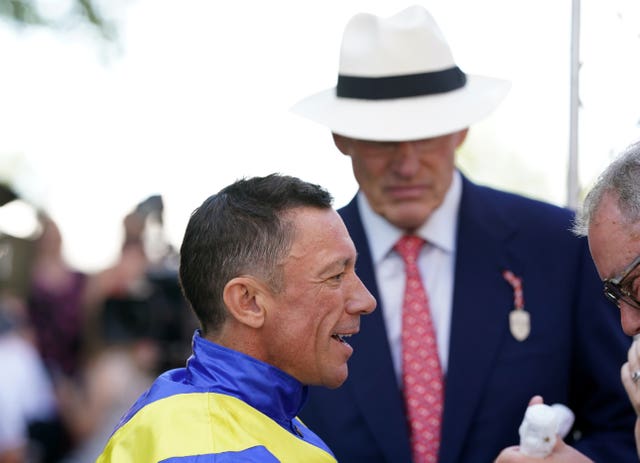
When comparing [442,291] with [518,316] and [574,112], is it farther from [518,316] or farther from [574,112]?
[574,112]

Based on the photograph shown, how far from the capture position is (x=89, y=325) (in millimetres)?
5426

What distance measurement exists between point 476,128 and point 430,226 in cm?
247

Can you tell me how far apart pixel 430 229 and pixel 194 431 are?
134cm

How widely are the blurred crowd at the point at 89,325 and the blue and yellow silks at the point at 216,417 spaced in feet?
10.6

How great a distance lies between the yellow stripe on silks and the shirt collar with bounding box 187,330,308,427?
0.03m

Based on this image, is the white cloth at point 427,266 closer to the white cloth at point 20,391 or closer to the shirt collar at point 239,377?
the shirt collar at point 239,377

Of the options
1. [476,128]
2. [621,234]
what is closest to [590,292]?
[621,234]

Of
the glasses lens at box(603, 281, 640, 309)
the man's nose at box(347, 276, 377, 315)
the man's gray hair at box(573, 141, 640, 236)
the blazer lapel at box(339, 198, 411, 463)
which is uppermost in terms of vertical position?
the man's gray hair at box(573, 141, 640, 236)

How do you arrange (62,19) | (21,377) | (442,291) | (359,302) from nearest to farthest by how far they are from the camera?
(359,302) → (442,291) → (21,377) → (62,19)

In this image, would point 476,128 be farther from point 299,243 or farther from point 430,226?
point 299,243

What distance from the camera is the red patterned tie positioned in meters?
2.84

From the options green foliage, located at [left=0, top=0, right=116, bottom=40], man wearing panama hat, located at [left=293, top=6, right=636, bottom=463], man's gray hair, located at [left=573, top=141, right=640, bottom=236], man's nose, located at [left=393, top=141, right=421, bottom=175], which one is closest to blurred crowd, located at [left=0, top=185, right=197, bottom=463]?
green foliage, located at [left=0, top=0, right=116, bottom=40]

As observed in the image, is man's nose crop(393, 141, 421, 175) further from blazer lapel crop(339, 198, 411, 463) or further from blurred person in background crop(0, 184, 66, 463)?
blurred person in background crop(0, 184, 66, 463)

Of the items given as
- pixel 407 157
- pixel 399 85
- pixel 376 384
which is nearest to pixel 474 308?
pixel 376 384
